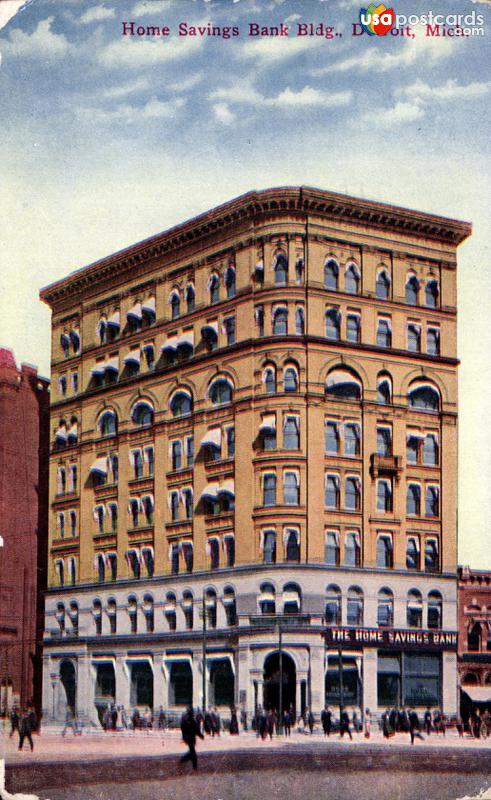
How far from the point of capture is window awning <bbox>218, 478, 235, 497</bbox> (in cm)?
2422

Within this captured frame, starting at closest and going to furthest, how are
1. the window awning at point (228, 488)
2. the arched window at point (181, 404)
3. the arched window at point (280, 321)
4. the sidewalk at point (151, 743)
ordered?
the sidewalk at point (151, 743)
the arched window at point (280, 321)
the window awning at point (228, 488)
the arched window at point (181, 404)

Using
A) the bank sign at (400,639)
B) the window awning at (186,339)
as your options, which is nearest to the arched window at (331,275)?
the window awning at (186,339)

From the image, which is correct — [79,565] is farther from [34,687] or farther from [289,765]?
[289,765]

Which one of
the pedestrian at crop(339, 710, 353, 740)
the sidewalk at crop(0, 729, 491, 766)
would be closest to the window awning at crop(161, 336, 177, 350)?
the sidewalk at crop(0, 729, 491, 766)

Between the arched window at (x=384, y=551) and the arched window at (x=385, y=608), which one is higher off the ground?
the arched window at (x=384, y=551)

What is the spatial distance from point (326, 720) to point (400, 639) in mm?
2086

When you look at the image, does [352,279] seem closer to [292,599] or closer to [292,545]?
[292,545]

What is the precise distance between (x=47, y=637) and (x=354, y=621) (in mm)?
5368

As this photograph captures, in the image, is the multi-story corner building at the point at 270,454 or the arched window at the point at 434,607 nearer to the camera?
the multi-story corner building at the point at 270,454

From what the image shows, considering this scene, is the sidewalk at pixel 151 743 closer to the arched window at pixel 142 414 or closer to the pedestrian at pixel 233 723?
the pedestrian at pixel 233 723

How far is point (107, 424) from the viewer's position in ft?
82.1

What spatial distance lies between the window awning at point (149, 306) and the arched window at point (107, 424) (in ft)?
5.79

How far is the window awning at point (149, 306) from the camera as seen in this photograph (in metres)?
25.0

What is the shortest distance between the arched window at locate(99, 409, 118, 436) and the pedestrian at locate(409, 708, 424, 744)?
669cm
